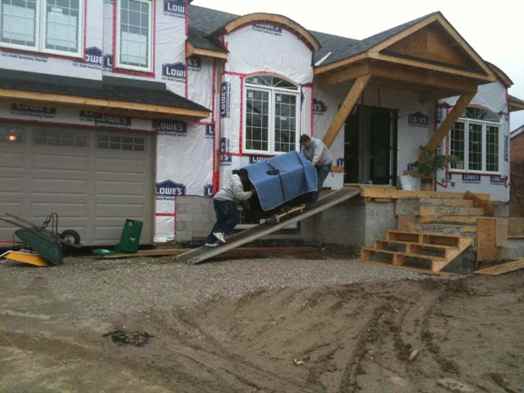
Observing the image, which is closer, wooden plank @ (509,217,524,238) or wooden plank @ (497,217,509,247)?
wooden plank @ (497,217,509,247)

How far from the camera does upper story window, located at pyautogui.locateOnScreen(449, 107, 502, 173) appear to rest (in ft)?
52.3

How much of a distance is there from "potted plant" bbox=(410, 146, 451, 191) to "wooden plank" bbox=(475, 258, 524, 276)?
5.47 m

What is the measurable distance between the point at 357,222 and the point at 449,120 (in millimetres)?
4932

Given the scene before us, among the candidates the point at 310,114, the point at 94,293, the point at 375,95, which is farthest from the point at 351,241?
the point at 94,293

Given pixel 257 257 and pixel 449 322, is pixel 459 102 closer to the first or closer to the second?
pixel 257 257

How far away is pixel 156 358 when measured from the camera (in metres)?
4.55

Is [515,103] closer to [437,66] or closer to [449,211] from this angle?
[437,66]

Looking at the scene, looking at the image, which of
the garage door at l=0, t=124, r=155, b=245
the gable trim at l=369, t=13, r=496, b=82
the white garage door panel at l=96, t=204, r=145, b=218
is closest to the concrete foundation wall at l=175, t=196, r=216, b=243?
the garage door at l=0, t=124, r=155, b=245

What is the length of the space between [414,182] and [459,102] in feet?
8.25

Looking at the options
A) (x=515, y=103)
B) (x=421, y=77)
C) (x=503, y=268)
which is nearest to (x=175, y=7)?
(x=421, y=77)

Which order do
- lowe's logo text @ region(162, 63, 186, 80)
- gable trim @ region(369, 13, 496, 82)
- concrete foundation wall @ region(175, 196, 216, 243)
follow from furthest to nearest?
gable trim @ region(369, 13, 496, 82) → lowe's logo text @ region(162, 63, 186, 80) → concrete foundation wall @ region(175, 196, 216, 243)

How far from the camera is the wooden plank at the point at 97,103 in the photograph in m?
9.41

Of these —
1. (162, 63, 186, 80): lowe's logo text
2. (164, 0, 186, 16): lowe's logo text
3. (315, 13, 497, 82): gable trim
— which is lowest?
(162, 63, 186, 80): lowe's logo text

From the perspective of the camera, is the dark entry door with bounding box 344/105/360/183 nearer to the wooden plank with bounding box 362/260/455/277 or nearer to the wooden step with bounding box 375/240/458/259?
the wooden step with bounding box 375/240/458/259
